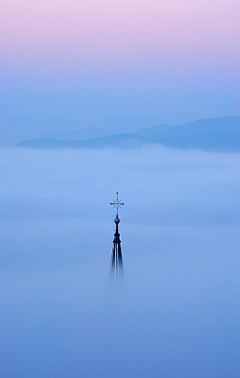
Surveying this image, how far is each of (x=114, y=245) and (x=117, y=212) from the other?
1.59m

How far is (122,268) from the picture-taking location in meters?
32.6

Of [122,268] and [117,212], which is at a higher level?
[117,212]

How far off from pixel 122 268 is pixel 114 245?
109cm

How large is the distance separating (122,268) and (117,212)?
261 cm

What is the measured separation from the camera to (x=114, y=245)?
3222cm

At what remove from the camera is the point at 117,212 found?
103 feet
